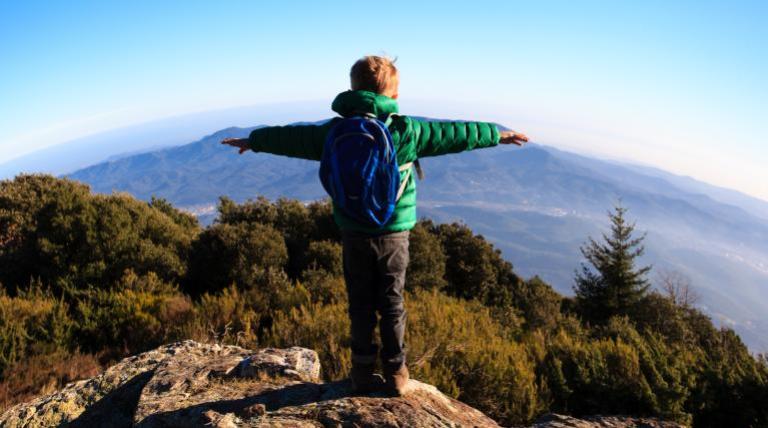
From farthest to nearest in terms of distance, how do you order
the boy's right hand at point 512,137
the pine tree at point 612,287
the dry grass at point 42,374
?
1. the pine tree at point 612,287
2. the dry grass at point 42,374
3. the boy's right hand at point 512,137

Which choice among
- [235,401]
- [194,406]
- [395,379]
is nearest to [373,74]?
[395,379]

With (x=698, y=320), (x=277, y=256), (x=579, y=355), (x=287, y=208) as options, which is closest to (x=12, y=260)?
(x=277, y=256)

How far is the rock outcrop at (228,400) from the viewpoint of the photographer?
2.62m

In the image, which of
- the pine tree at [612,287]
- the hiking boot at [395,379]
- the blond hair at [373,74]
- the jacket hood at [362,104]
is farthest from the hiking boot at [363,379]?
the pine tree at [612,287]

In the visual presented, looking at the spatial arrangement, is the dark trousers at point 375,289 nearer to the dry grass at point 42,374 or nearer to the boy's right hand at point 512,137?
the boy's right hand at point 512,137

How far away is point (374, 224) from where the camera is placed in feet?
8.79

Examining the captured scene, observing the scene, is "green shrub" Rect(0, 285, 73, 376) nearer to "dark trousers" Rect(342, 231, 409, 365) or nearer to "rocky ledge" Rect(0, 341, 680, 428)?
"rocky ledge" Rect(0, 341, 680, 428)

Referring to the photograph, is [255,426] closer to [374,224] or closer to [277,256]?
[374,224]

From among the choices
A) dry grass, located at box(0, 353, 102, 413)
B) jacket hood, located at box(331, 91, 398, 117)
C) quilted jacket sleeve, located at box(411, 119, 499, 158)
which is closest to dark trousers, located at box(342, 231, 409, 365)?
quilted jacket sleeve, located at box(411, 119, 499, 158)

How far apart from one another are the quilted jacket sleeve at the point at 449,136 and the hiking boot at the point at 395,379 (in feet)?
5.52

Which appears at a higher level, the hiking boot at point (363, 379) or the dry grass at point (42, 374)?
the hiking boot at point (363, 379)

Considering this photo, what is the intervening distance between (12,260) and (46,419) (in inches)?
322

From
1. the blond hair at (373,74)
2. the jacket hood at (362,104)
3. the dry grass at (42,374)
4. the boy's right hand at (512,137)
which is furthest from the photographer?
the dry grass at (42,374)

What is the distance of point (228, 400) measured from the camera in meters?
2.97
